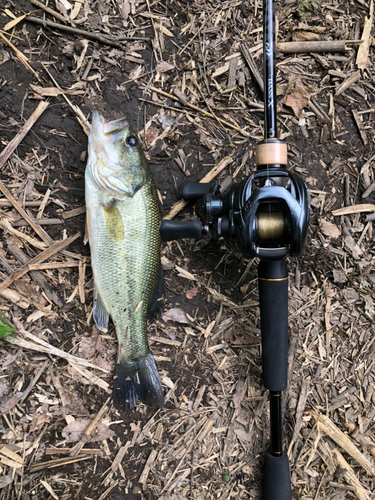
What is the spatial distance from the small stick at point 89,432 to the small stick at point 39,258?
109 cm

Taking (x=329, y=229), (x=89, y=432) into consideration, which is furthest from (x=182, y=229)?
(x=89, y=432)

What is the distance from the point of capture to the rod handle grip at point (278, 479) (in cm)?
236

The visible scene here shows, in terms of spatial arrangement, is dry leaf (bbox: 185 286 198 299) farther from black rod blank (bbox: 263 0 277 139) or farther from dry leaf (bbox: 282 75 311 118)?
dry leaf (bbox: 282 75 311 118)

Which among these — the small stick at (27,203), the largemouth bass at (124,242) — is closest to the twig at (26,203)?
the small stick at (27,203)

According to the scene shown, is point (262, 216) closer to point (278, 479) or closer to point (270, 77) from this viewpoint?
point (270, 77)

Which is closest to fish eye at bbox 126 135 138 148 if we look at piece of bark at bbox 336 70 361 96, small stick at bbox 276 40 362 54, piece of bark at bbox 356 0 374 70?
small stick at bbox 276 40 362 54

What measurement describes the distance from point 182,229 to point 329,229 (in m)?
1.32

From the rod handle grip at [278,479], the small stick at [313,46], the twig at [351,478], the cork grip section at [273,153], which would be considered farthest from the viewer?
the small stick at [313,46]

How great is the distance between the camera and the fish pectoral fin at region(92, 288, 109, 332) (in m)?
2.45

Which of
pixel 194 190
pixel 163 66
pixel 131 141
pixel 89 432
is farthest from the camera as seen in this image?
pixel 163 66

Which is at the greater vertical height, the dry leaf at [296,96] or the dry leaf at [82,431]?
the dry leaf at [296,96]

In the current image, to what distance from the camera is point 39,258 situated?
8.11 feet

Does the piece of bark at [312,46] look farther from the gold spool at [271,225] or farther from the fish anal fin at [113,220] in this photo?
the fish anal fin at [113,220]

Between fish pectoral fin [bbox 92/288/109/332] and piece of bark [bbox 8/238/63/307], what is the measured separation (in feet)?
0.91
